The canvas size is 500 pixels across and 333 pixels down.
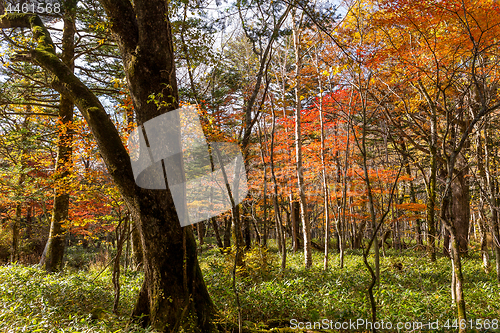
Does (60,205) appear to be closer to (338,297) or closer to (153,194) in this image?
(153,194)

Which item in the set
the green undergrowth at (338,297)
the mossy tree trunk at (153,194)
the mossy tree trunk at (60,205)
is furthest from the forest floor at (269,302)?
the mossy tree trunk at (60,205)

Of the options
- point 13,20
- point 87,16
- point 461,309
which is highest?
point 87,16

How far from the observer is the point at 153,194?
3355 millimetres

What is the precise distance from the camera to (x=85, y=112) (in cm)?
361

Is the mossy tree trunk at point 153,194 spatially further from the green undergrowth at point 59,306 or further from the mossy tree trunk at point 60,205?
the mossy tree trunk at point 60,205

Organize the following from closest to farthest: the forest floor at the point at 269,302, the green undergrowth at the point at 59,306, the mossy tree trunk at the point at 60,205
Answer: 1. the green undergrowth at the point at 59,306
2. the forest floor at the point at 269,302
3. the mossy tree trunk at the point at 60,205

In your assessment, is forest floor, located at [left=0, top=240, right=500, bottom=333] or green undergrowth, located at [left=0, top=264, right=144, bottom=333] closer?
green undergrowth, located at [left=0, top=264, right=144, bottom=333]

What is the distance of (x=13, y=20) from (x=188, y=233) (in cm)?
607

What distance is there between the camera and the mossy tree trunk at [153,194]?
3303 mm

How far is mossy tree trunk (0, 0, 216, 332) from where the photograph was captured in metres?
3.30

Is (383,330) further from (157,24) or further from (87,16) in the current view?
(87,16)

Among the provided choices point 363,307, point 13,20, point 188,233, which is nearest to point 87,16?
point 13,20

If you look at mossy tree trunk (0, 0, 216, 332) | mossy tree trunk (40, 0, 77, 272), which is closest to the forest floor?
mossy tree trunk (0, 0, 216, 332)

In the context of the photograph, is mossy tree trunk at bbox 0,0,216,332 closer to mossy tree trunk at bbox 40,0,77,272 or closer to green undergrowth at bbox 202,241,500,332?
green undergrowth at bbox 202,241,500,332
